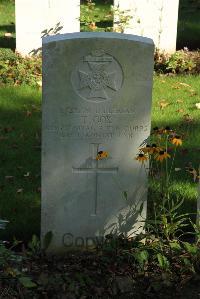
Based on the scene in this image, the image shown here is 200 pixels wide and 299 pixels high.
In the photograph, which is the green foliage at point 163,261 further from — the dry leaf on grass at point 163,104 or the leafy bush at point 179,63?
the leafy bush at point 179,63

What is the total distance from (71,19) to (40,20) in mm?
429

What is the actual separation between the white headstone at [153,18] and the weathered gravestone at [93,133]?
5.07 metres

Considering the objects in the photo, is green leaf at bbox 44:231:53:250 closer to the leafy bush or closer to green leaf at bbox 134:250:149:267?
green leaf at bbox 134:250:149:267

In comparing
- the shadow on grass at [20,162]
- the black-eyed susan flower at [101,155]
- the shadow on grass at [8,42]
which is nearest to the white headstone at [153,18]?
the shadow on grass at [8,42]

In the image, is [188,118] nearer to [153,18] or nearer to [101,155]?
[153,18]

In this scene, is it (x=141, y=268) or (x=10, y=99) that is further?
(x=10, y=99)

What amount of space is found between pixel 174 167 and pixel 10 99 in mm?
2666

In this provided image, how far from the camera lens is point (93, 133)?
476cm

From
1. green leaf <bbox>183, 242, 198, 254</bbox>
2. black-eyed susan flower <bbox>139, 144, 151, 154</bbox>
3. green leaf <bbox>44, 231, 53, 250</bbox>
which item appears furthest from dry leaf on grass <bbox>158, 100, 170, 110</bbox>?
green leaf <bbox>183, 242, 198, 254</bbox>

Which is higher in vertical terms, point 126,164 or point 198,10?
point 198,10

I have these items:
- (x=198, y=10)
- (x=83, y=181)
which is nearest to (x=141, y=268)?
(x=83, y=181)

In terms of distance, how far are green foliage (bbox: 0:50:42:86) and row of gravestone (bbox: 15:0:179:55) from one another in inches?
14.3

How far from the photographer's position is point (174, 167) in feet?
21.0

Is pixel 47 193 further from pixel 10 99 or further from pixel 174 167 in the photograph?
pixel 10 99
